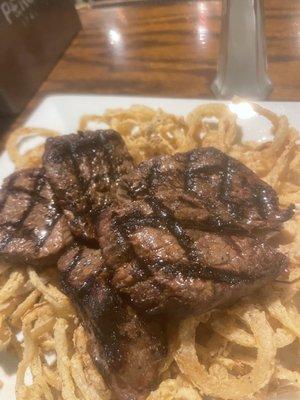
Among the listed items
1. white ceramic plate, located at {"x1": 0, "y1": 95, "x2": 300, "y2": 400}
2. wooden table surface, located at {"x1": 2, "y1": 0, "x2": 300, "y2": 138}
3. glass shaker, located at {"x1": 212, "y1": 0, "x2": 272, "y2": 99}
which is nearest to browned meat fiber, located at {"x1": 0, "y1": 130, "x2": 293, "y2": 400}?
white ceramic plate, located at {"x1": 0, "y1": 95, "x2": 300, "y2": 400}

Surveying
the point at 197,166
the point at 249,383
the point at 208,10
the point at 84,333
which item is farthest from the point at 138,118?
the point at 208,10

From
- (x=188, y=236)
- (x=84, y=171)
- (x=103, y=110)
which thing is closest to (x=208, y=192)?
(x=188, y=236)

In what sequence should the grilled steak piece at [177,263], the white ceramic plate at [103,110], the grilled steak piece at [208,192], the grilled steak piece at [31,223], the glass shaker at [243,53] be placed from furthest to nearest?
the glass shaker at [243,53] < the white ceramic plate at [103,110] < the grilled steak piece at [31,223] < the grilled steak piece at [208,192] < the grilled steak piece at [177,263]

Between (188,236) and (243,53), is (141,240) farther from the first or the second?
(243,53)

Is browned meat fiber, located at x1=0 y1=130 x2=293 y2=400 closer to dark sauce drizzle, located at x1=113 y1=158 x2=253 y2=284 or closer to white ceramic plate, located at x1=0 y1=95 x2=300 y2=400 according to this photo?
dark sauce drizzle, located at x1=113 y1=158 x2=253 y2=284

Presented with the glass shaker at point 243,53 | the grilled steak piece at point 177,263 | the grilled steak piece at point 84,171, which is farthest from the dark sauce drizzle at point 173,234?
the glass shaker at point 243,53

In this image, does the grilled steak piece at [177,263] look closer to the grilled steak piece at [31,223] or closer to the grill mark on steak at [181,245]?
the grill mark on steak at [181,245]
